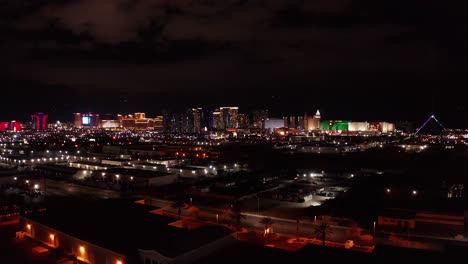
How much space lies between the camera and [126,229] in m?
7.21

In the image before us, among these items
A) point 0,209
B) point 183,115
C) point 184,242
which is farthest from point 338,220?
point 183,115

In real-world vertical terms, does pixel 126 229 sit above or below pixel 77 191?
above

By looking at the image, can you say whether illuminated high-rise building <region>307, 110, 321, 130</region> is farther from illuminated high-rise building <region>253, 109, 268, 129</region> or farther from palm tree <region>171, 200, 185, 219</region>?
palm tree <region>171, 200, 185, 219</region>

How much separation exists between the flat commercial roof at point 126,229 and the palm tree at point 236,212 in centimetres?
181

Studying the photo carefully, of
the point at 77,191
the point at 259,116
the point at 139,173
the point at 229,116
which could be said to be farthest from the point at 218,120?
the point at 77,191

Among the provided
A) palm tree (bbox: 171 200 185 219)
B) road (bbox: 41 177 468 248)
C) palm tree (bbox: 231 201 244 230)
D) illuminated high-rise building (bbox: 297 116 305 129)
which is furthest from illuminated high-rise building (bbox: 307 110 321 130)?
palm tree (bbox: 171 200 185 219)

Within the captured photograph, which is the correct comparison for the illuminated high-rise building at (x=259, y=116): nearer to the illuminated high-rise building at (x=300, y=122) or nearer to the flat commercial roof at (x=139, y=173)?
the illuminated high-rise building at (x=300, y=122)

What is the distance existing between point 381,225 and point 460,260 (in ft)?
9.27

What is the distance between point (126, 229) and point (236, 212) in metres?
3.42

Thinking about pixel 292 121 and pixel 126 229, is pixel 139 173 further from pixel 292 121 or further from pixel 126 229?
pixel 292 121

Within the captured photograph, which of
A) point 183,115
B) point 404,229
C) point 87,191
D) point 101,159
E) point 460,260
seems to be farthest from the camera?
point 183,115

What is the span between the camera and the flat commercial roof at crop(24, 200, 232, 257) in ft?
20.4

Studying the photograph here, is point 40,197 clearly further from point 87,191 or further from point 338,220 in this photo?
point 338,220

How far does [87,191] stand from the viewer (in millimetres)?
12992
